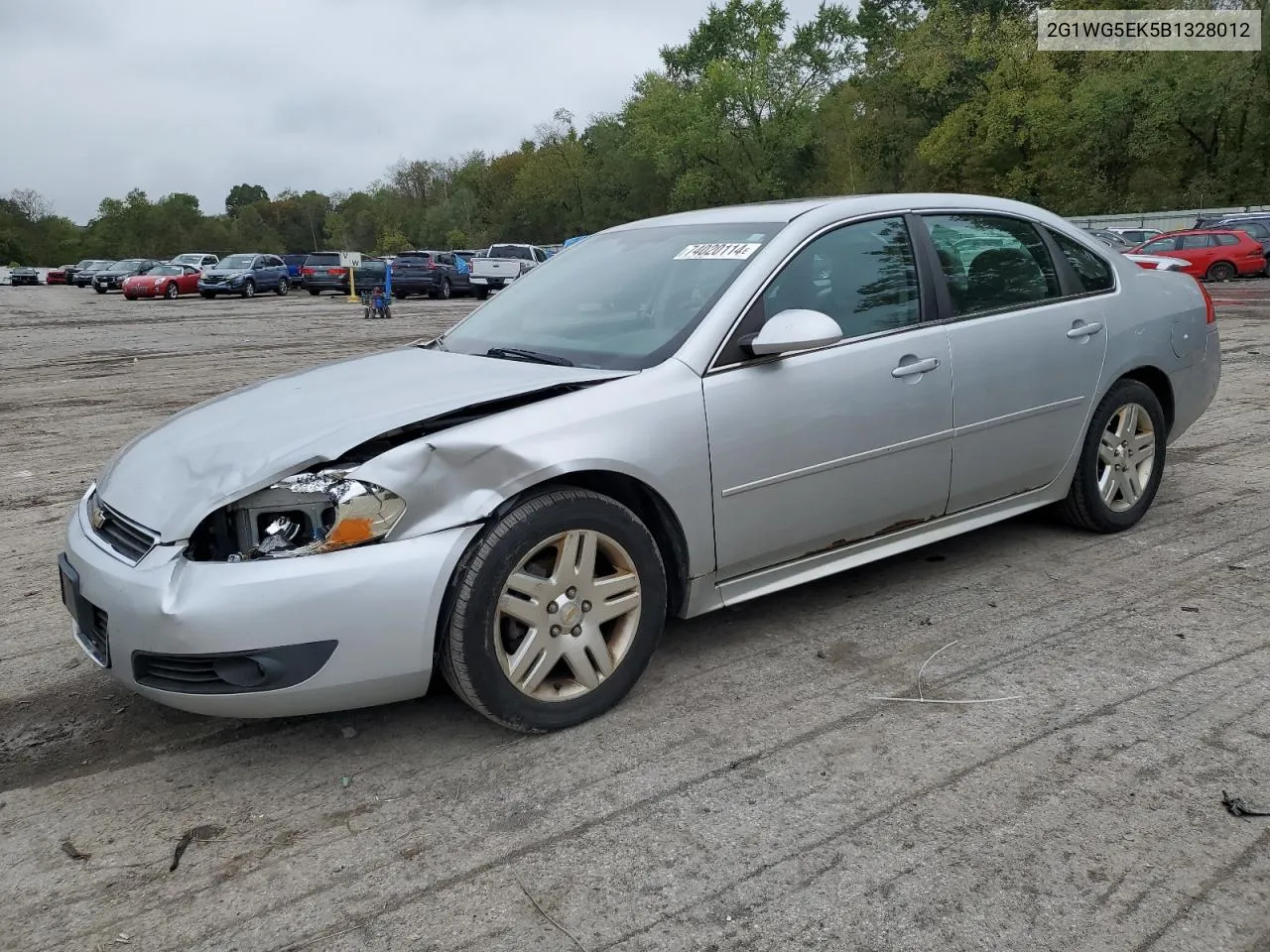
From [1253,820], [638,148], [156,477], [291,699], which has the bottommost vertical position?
[1253,820]

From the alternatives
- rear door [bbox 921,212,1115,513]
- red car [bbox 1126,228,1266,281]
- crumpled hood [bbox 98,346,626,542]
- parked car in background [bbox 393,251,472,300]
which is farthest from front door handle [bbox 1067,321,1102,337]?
parked car in background [bbox 393,251,472,300]

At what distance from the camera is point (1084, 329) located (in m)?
4.54

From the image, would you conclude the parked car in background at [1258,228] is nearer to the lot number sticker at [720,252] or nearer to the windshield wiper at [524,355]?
the lot number sticker at [720,252]

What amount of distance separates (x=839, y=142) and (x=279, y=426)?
6454 cm

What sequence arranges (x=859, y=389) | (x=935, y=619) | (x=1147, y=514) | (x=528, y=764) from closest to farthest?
(x=528, y=764) → (x=859, y=389) → (x=935, y=619) → (x=1147, y=514)

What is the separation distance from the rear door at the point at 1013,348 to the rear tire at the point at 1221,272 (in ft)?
81.3

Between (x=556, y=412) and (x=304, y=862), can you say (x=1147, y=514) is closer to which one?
(x=556, y=412)

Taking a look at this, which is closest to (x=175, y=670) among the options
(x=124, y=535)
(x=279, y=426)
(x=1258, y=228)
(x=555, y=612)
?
(x=124, y=535)

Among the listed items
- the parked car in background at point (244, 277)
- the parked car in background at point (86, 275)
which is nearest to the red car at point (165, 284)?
the parked car in background at point (244, 277)

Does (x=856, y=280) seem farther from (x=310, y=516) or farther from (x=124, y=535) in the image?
(x=124, y=535)

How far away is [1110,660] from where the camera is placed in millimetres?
3584

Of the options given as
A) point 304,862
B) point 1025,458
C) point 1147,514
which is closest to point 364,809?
point 304,862

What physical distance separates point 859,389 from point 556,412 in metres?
1.20

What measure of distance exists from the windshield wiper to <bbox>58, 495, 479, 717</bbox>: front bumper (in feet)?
2.99
